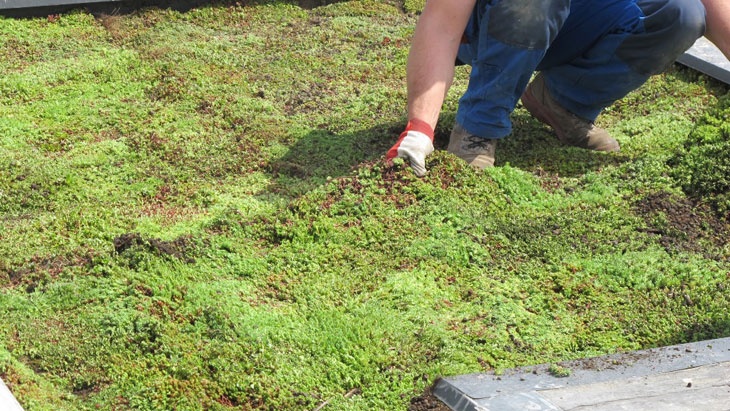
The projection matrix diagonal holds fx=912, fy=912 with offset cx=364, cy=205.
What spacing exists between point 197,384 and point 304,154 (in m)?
1.83

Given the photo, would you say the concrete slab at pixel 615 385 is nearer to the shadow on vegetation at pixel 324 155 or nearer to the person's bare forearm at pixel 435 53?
the person's bare forearm at pixel 435 53

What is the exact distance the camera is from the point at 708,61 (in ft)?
16.5

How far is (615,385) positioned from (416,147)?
→ 156 cm

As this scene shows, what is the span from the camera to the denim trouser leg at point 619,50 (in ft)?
13.0

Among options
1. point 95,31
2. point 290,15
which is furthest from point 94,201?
point 290,15

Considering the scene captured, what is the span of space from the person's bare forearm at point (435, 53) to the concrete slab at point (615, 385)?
58.2 inches

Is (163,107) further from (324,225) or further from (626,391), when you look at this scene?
(626,391)

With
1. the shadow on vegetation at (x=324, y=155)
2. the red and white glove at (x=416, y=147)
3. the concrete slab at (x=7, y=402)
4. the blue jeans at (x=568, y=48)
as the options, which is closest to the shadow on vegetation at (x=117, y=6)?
the shadow on vegetation at (x=324, y=155)

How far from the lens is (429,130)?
3.63 metres

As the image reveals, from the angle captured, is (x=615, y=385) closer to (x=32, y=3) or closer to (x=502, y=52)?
(x=502, y=52)

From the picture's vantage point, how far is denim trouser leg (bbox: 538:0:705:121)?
396 cm

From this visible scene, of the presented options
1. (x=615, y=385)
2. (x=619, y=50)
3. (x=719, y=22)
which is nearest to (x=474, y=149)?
(x=619, y=50)

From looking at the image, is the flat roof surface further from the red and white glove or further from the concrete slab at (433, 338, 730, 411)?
the concrete slab at (433, 338, 730, 411)

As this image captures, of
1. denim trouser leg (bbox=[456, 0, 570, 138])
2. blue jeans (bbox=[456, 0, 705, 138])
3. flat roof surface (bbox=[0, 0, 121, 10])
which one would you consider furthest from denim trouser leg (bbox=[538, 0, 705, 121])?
flat roof surface (bbox=[0, 0, 121, 10])
